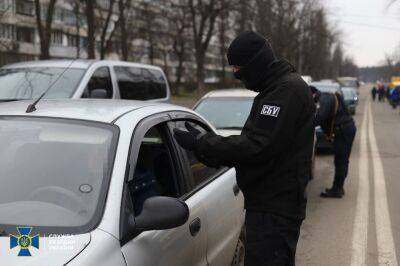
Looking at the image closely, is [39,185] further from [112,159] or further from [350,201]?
[350,201]

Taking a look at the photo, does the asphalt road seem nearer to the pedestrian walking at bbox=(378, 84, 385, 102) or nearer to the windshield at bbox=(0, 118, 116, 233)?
the windshield at bbox=(0, 118, 116, 233)

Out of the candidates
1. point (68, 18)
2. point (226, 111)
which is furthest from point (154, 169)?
point (68, 18)

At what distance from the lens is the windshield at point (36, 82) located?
789 cm

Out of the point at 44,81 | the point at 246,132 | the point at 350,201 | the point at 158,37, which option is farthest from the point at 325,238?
the point at 158,37

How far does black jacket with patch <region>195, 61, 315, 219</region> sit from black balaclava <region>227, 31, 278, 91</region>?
44 mm

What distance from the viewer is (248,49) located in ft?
9.86

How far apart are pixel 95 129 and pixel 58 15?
71.6 meters

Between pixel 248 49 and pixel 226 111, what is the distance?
5.26 m

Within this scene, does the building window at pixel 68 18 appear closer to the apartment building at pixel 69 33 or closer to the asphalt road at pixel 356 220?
the apartment building at pixel 69 33

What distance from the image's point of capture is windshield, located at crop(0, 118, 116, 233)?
2574 millimetres

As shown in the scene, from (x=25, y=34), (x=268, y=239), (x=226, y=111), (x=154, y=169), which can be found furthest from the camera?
(x=25, y=34)

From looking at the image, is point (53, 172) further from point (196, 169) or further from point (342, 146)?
point (342, 146)

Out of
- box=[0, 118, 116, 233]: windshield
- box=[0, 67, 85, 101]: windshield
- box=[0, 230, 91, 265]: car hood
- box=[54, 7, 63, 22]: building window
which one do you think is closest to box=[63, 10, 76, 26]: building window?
Result: box=[54, 7, 63, 22]: building window

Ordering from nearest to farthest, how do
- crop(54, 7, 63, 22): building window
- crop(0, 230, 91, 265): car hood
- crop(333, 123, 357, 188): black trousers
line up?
crop(0, 230, 91, 265): car hood < crop(333, 123, 357, 188): black trousers < crop(54, 7, 63, 22): building window
